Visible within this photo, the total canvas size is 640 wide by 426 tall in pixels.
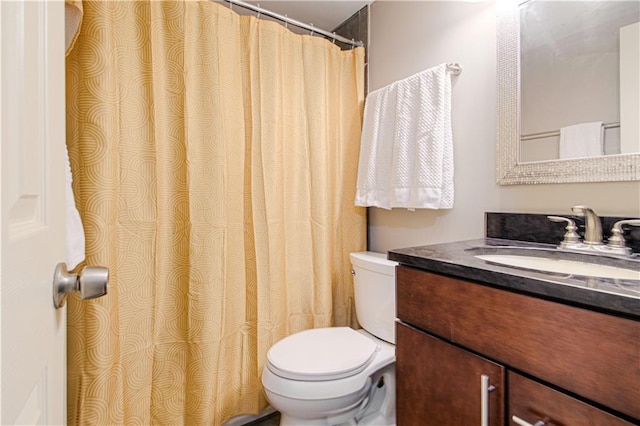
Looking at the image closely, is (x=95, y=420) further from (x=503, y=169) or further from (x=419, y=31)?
(x=419, y=31)


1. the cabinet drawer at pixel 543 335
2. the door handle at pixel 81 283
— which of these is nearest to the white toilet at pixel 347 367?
the cabinet drawer at pixel 543 335

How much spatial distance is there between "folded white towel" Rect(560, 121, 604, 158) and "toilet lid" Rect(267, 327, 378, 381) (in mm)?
981

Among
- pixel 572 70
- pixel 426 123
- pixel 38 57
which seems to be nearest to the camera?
pixel 38 57

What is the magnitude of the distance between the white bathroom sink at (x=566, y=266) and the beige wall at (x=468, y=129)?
23 centimetres

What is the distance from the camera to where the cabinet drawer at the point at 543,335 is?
0.52m

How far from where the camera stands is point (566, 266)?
2.90 feet

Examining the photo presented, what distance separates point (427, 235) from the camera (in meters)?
1.51

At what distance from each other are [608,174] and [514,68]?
0.48m

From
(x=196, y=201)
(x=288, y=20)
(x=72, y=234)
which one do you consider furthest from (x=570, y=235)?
(x=288, y=20)

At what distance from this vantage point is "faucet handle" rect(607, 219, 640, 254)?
86 cm

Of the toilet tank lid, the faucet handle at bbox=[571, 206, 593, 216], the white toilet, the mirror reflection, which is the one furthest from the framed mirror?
the white toilet

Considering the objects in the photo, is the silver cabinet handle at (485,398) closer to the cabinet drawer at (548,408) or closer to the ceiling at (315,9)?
the cabinet drawer at (548,408)

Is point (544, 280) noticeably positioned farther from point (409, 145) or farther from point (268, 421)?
point (268, 421)

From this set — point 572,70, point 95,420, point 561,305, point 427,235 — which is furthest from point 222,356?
point 572,70
